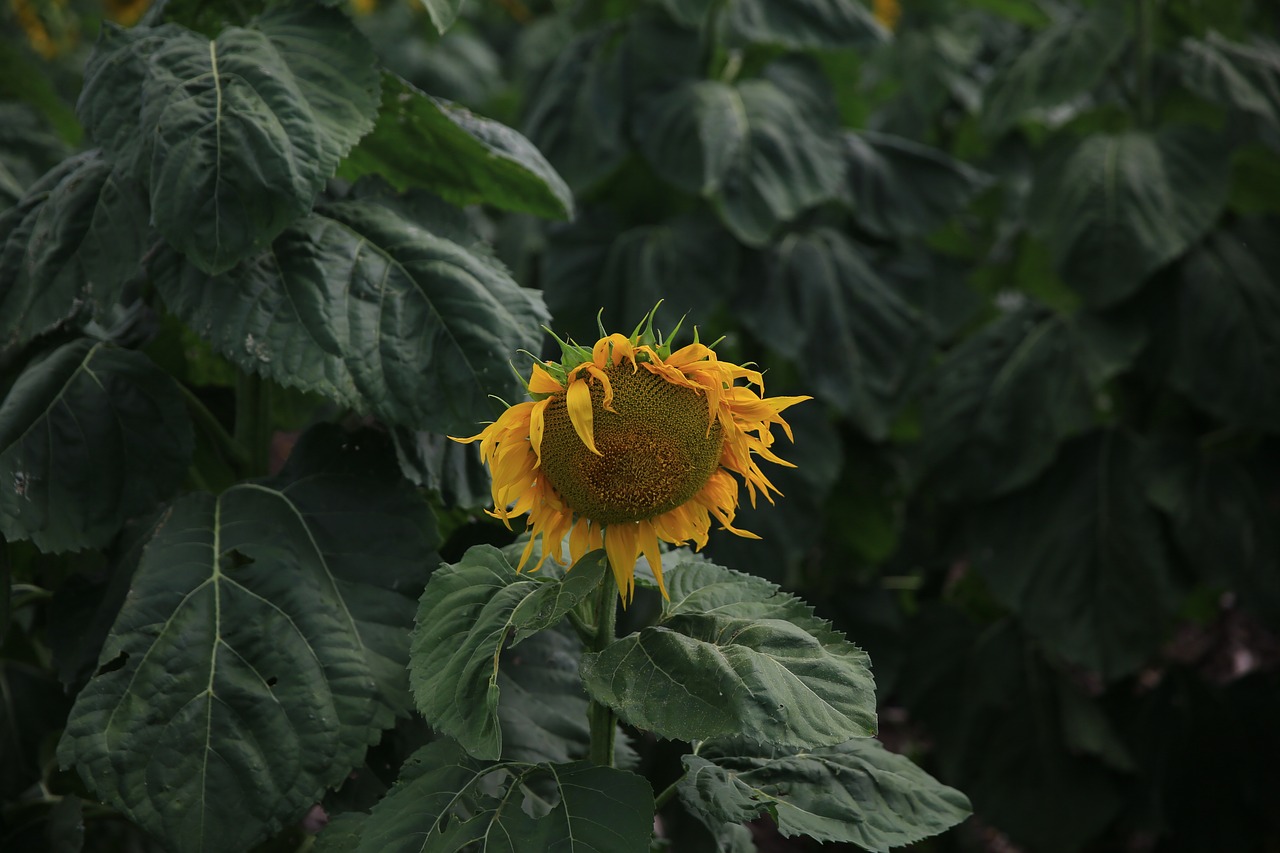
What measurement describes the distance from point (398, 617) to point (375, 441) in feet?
0.78

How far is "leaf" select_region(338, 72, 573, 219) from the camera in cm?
152

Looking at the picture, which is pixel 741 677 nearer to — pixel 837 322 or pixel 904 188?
pixel 837 322

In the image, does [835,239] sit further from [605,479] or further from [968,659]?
[605,479]

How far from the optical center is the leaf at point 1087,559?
2.35 metres

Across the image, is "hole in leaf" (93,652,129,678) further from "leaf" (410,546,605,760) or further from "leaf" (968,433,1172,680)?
"leaf" (968,433,1172,680)

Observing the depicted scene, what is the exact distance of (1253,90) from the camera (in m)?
2.40

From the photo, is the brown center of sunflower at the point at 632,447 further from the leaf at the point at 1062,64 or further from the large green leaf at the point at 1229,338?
the leaf at the point at 1062,64

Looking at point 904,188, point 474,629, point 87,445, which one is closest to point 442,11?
point 87,445

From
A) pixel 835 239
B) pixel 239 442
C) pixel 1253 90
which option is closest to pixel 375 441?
pixel 239 442

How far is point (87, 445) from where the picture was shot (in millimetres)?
1347

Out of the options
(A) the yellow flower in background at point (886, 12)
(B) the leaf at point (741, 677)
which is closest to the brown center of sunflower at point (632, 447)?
(B) the leaf at point (741, 677)

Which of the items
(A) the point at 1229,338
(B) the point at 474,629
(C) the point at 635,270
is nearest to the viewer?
(B) the point at 474,629

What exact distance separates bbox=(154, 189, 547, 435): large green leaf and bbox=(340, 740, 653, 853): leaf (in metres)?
0.37

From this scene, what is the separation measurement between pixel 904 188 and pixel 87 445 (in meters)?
1.87
